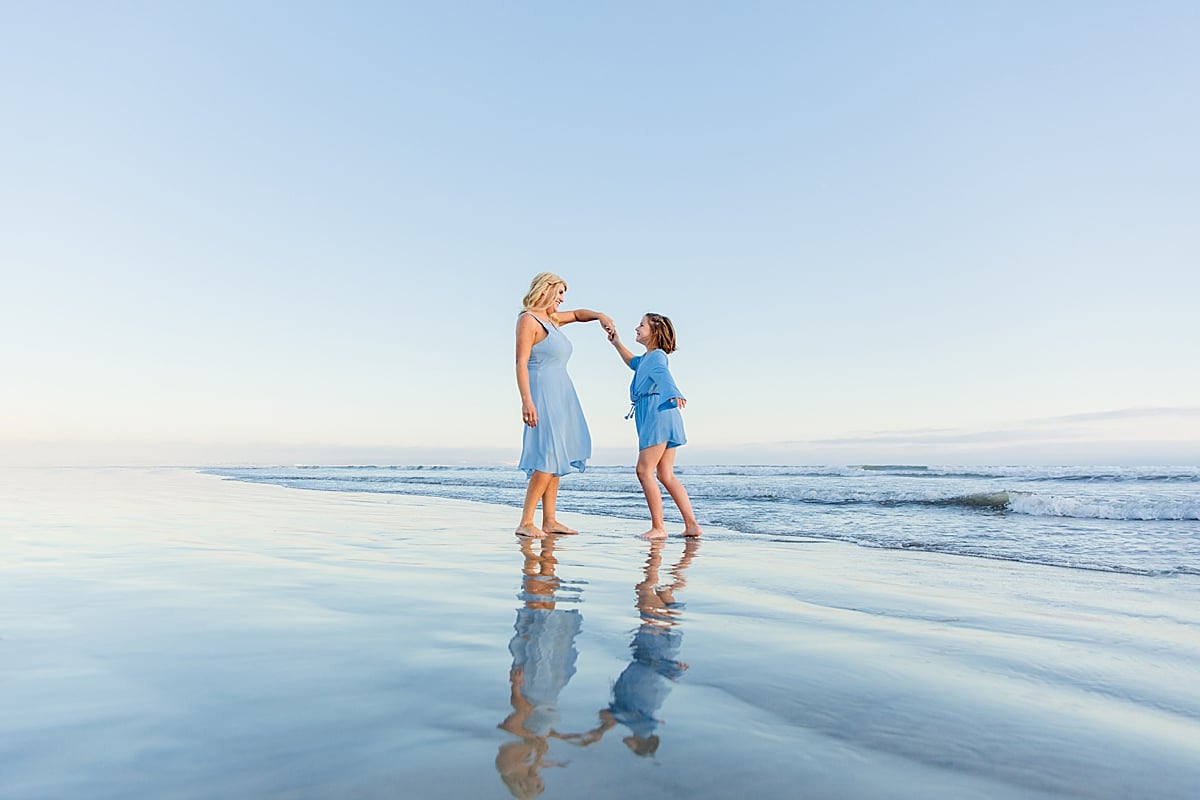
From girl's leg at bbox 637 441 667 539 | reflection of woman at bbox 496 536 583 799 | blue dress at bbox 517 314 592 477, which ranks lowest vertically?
reflection of woman at bbox 496 536 583 799

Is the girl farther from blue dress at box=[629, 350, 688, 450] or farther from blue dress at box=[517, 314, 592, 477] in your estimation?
blue dress at box=[517, 314, 592, 477]

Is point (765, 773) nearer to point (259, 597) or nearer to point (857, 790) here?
A: point (857, 790)

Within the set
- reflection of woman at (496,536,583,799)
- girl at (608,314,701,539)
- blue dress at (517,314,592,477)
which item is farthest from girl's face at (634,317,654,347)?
reflection of woman at (496,536,583,799)

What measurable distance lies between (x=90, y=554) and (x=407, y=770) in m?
3.68

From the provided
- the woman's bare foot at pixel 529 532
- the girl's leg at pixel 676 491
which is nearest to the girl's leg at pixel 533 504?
the woman's bare foot at pixel 529 532

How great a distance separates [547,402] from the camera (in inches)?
247

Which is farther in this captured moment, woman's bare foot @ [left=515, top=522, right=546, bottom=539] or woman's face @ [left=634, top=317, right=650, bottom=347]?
woman's face @ [left=634, top=317, right=650, bottom=347]

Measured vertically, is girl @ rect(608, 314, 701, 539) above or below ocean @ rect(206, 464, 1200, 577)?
above

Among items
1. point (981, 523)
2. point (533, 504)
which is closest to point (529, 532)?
point (533, 504)

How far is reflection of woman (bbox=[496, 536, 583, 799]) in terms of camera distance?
4.01ft

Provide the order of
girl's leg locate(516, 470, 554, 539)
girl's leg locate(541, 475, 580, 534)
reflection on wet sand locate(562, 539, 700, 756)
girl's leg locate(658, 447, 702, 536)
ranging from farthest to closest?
1. girl's leg locate(658, 447, 702, 536)
2. girl's leg locate(541, 475, 580, 534)
3. girl's leg locate(516, 470, 554, 539)
4. reflection on wet sand locate(562, 539, 700, 756)

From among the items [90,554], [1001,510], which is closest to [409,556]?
[90,554]

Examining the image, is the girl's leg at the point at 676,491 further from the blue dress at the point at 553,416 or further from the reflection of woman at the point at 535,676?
the reflection of woman at the point at 535,676

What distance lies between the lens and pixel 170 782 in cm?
115
